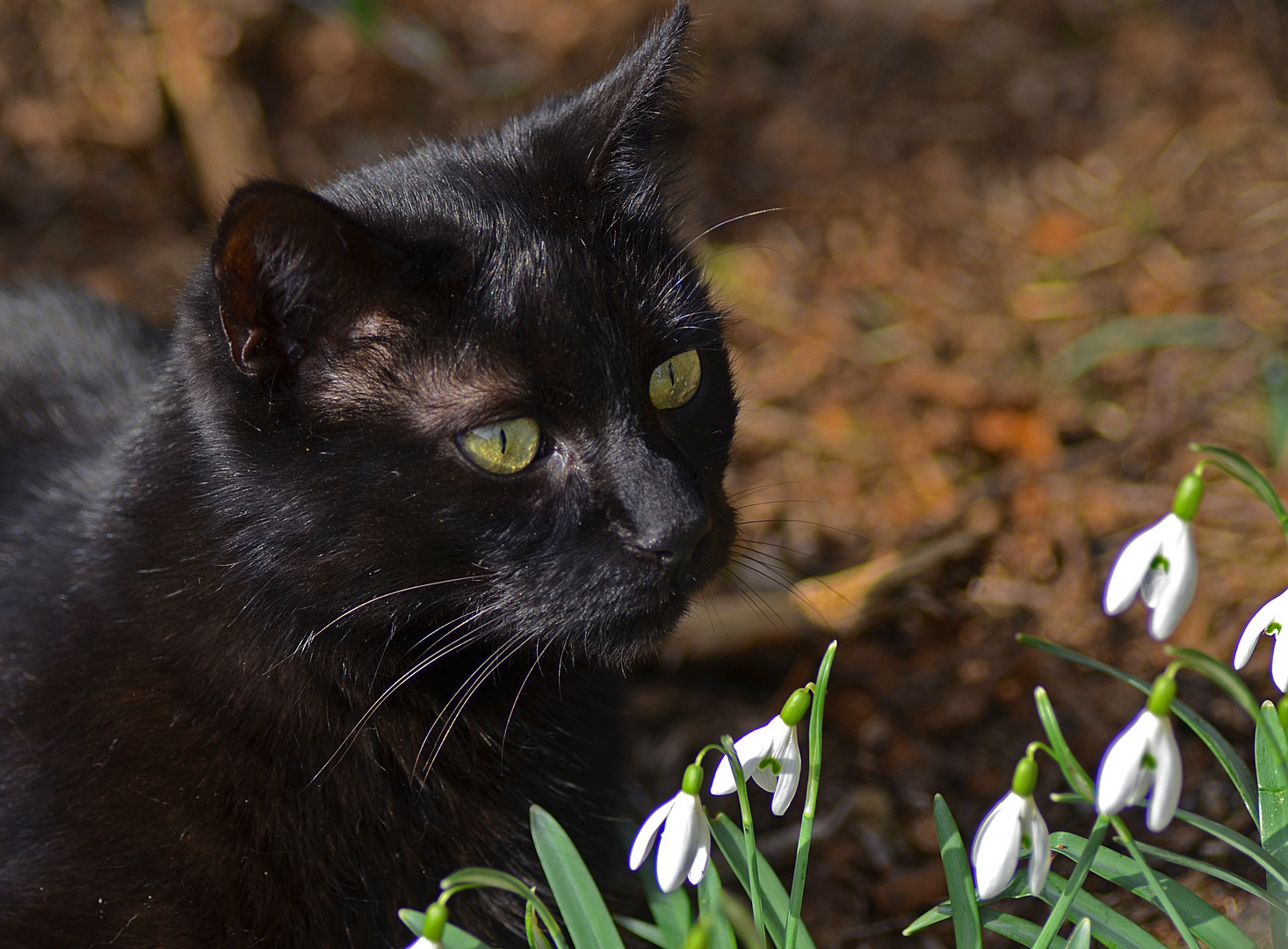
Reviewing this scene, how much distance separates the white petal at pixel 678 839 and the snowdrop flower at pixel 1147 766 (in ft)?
1.29

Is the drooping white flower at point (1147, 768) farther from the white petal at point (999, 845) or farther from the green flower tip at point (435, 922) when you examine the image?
the green flower tip at point (435, 922)

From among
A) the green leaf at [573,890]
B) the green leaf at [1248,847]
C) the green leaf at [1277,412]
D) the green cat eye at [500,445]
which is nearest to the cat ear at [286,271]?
the green cat eye at [500,445]

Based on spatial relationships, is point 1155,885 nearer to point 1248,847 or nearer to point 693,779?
point 1248,847

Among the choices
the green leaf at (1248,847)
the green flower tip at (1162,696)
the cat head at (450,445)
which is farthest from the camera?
the cat head at (450,445)

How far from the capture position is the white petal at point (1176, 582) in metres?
1.05

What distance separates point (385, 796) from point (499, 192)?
90 cm

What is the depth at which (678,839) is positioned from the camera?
1149 mm

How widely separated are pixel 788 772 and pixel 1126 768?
355 millimetres

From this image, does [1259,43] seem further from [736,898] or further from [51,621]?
[51,621]

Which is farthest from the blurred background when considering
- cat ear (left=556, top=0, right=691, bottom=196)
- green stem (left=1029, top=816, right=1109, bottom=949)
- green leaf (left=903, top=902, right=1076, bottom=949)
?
green stem (left=1029, top=816, right=1109, bottom=949)

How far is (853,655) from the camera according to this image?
2.51 m

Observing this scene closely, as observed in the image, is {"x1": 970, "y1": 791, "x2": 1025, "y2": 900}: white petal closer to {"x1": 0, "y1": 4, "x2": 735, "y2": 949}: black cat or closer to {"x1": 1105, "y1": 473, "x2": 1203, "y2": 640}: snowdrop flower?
{"x1": 1105, "y1": 473, "x2": 1203, "y2": 640}: snowdrop flower

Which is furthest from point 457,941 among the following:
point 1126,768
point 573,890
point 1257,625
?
point 1257,625

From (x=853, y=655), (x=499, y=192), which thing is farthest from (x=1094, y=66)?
(x=499, y=192)
